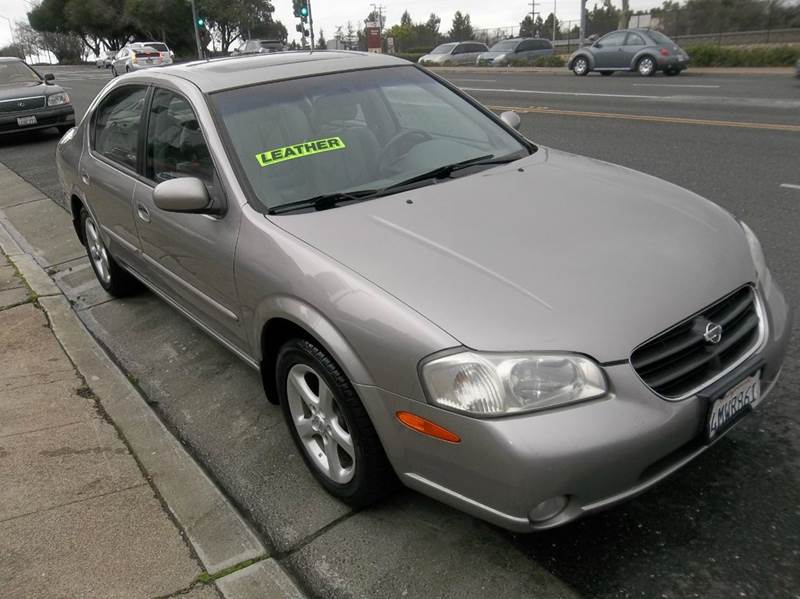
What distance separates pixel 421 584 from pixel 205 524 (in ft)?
2.98

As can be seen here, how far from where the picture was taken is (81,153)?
4.94 m

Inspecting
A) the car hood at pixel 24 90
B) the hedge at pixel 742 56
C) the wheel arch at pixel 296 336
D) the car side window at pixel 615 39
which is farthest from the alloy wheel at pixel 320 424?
the hedge at pixel 742 56

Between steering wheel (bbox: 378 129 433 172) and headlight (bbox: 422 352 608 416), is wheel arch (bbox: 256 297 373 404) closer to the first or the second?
headlight (bbox: 422 352 608 416)

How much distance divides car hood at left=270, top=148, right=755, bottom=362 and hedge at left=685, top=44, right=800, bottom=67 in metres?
23.1

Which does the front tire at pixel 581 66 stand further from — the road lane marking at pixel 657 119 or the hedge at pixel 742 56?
the road lane marking at pixel 657 119

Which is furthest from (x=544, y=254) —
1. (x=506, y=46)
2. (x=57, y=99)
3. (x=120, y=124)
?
(x=506, y=46)

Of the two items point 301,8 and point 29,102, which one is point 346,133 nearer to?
point 29,102

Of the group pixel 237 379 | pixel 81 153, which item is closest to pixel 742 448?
pixel 237 379

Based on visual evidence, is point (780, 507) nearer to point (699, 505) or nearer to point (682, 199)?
point (699, 505)

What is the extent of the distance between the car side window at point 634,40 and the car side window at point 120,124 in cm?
1975

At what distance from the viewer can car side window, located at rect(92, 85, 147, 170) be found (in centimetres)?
407

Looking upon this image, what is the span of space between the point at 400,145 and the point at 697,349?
1694 mm

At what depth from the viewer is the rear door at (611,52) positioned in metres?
21.7

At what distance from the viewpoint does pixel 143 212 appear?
3867 mm
